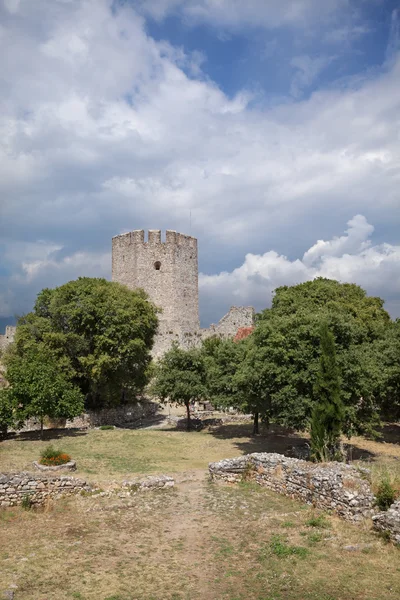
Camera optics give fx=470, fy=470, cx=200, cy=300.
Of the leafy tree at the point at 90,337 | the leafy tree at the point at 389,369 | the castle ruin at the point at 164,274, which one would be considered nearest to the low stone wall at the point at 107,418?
the leafy tree at the point at 90,337

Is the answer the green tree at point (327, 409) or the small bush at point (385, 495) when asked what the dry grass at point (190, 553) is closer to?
the small bush at point (385, 495)

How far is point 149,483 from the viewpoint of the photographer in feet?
46.8

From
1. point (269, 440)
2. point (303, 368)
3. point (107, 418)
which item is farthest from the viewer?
point (107, 418)

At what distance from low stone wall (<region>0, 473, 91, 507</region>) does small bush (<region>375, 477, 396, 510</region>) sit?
26.0ft

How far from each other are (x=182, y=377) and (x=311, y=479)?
53.6 ft

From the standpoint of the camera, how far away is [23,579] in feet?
27.7

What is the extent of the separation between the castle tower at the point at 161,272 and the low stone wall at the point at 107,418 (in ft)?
35.2

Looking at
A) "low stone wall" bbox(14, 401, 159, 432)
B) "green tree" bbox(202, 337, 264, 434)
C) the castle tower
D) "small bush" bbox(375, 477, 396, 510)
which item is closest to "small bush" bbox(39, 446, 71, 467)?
"green tree" bbox(202, 337, 264, 434)

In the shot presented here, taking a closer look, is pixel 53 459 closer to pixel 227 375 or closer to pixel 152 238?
pixel 227 375

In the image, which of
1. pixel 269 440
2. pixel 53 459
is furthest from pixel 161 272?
pixel 53 459

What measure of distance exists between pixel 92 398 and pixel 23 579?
84.9 feet

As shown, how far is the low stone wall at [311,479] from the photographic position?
1099 centimetres

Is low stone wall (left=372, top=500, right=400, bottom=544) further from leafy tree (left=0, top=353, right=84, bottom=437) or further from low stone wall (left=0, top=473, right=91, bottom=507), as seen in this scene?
leafy tree (left=0, top=353, right=84, bottom=437)

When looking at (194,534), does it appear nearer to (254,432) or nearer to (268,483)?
(268,483)
